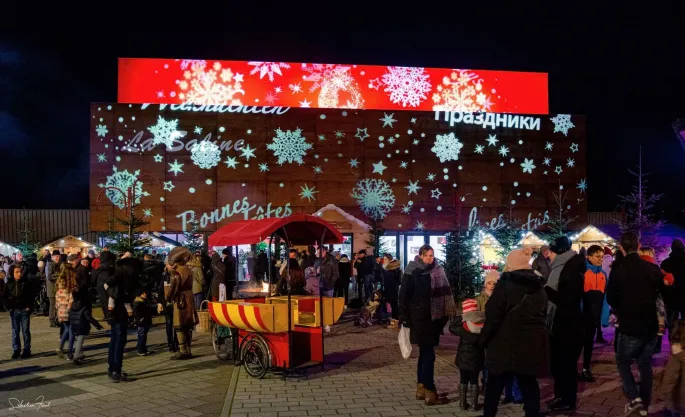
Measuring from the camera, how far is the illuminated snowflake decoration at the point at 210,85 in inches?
1213

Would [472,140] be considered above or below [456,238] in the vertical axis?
above

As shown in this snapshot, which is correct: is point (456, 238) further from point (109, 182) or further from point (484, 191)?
point (109, 182)

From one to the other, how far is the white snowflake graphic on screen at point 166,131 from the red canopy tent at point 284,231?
65.9 ft

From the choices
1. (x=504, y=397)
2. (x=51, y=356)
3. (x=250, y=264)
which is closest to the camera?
(x=504, y=397)

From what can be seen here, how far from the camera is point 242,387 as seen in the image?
7.98 metres

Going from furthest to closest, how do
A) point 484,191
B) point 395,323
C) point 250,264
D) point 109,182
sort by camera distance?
point 484,191 → point 109,182 → point 250,264 → point 395,323

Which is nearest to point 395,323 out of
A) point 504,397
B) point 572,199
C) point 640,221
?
point 504,397

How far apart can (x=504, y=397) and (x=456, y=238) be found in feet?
37.6

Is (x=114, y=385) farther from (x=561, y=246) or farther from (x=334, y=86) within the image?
(x=334, y=86)

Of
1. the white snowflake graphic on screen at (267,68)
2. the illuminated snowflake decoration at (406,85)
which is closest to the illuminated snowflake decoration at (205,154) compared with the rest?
the white snowflake graphic on screen at (267,68)

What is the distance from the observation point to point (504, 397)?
7188 mm

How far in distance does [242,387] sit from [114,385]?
1811 millimetres

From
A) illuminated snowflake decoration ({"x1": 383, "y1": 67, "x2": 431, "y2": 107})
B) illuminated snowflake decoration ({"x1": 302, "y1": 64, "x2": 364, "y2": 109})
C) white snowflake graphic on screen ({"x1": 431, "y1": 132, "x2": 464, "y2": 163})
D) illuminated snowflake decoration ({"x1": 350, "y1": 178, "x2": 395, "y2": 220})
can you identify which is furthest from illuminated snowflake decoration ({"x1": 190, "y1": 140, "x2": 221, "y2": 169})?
white snowflake graphic on screen ({"x1": 431, "y1": 132, "x2": 464, "y2": 163})

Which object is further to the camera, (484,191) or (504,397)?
(484,191)
